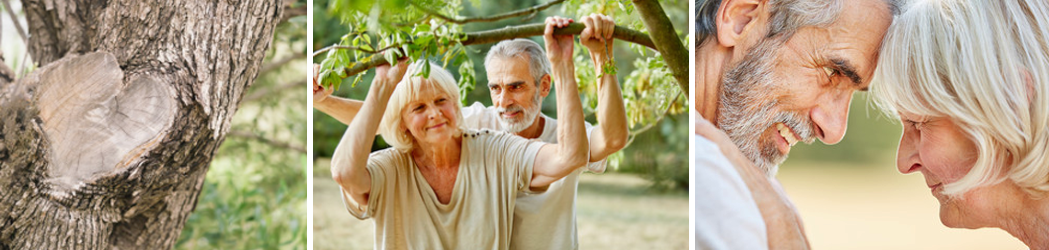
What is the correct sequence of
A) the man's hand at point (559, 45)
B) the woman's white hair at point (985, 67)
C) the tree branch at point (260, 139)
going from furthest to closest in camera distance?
1. the tree branch at point (260, 139)
2. the man's hand at point (559, 45)
3. the woman's white hair at point (985, 67)

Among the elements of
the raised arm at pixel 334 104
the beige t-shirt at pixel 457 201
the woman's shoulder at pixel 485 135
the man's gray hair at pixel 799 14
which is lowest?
A: the beige t-shirt at pixel 457 201

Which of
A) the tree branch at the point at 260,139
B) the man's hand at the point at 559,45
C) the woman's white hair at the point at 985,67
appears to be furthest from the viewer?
the tree branch at the point at 260,139

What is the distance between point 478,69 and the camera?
1.87 metres

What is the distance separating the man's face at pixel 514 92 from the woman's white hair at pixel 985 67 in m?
0.68

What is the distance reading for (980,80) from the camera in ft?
5.27

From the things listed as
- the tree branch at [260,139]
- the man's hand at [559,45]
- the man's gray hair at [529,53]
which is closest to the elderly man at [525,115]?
the man's gray hair at [529,53]

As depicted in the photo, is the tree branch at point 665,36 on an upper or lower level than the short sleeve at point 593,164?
upper

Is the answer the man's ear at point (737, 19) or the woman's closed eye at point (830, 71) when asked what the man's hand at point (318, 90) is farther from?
the woman's closed eye at point (830, 71)

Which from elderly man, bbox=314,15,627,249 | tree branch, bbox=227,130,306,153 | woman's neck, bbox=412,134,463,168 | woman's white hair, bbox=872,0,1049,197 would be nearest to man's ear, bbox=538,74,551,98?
elderly man, bbox=314,15,627,249

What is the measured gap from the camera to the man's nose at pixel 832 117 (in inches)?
65.9

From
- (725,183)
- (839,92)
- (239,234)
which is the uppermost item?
(839,92)

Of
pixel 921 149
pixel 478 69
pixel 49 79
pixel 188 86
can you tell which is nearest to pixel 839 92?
pixel 921 149

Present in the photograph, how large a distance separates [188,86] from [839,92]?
4.39 feet

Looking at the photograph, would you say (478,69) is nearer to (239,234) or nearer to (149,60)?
(149,60)
